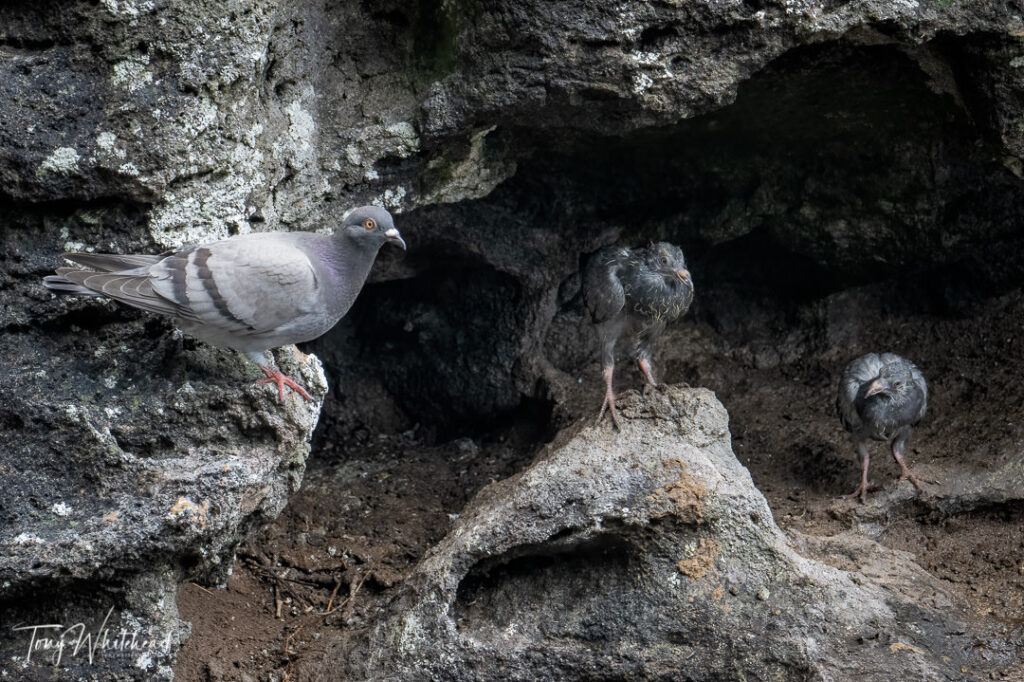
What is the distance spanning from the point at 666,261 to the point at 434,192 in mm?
1309

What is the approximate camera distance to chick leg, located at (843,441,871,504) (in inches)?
228

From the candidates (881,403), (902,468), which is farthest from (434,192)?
(902,468)

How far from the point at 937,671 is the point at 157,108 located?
4049 millimetres

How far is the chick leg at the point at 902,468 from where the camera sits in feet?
18.8

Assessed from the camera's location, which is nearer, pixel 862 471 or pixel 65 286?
pixel 65 286

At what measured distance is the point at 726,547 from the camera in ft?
15.2

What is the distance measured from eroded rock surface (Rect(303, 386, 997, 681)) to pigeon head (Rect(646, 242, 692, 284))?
3.95 ft

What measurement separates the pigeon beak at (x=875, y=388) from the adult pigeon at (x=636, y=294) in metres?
1.12

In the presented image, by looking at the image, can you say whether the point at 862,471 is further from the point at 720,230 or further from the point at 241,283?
the point at 241,283

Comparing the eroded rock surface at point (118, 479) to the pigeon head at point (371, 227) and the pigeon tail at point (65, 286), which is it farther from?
the pigeon head at point (371, 227)

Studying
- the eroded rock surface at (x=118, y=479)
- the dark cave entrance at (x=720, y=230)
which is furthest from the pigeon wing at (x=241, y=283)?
the dark cave entrance at (x=720, y=230)

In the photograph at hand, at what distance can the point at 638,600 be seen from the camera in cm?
460

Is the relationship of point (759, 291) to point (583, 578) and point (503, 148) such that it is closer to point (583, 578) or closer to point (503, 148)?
point (503, 148)

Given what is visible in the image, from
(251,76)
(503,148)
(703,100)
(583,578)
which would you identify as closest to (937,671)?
(583,578)
